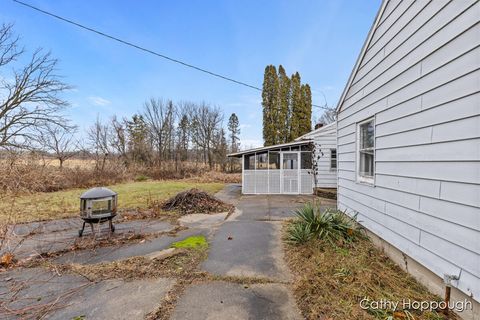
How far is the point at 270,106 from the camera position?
2336 centimetres

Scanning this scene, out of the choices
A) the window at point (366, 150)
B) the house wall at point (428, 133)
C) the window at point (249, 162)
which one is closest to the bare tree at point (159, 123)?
the window at point (249, 162)

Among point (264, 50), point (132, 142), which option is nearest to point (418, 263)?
point (264, 50)

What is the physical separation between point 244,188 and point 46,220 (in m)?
7.61

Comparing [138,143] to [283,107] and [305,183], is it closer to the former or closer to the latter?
[283,107]

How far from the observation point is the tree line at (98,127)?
1341 centimetres

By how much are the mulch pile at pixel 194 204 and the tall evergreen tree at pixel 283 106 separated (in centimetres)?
1660

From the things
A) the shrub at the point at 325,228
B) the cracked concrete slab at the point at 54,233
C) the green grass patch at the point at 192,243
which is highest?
the shrub at the point at 325,228

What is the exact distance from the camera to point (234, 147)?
3228 centimetres

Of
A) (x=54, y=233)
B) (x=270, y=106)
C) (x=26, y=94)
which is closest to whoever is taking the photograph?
(x=54, y=233)

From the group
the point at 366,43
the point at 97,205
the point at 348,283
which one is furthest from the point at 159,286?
the point at 366,43

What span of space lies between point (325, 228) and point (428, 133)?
90.9 inches

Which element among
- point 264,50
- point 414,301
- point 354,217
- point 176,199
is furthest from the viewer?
point 264,50

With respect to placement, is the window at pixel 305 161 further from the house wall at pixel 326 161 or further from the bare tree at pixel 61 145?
the bare tree at pixel 61 145

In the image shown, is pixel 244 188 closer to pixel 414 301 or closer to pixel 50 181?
pixel 414 301
